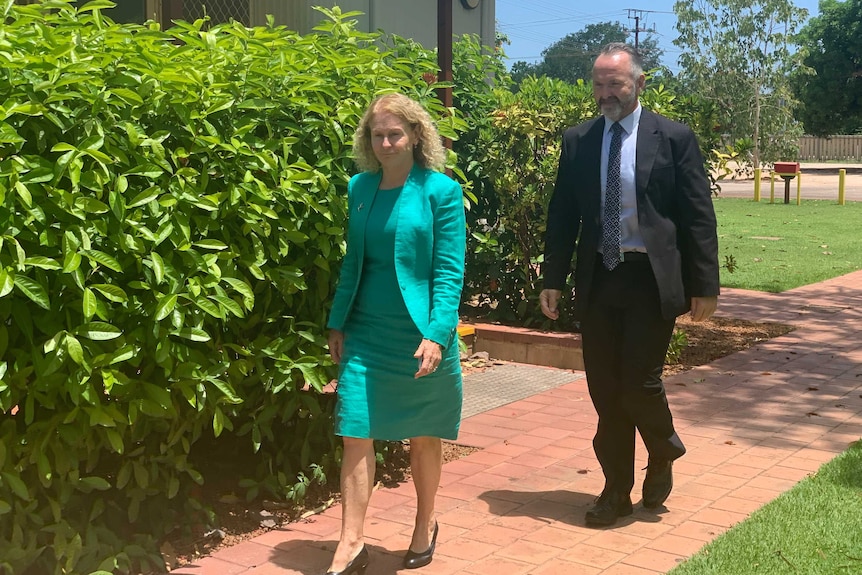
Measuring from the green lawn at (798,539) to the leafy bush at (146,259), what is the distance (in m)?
1.81

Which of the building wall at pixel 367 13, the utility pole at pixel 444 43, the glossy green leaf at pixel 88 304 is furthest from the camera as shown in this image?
the building wall at pixel 367 13

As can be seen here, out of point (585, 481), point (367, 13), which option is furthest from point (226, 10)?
point (585, 481)

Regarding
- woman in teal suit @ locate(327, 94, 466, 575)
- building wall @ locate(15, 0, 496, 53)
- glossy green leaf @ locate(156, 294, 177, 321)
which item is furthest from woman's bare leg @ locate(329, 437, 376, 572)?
building wall @ locate(15, 0, 496, 53)

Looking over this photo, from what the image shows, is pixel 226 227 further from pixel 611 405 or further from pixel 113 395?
pixel 611 405

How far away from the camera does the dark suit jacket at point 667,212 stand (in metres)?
4.68

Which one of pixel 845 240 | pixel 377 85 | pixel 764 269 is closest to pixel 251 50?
pixel 377 85

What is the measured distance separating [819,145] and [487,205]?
62.3 m

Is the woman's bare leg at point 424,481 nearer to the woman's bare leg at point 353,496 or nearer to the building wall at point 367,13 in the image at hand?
the woman's bare leg at point 353,496

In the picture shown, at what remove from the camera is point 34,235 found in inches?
139

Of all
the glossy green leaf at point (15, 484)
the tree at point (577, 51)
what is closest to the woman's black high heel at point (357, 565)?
the glossy green leaf at point (15, 484)

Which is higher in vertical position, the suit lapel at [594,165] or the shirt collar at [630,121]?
the shirt collar at [630,121]

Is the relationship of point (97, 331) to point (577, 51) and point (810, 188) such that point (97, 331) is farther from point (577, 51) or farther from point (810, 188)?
point (577, 51)

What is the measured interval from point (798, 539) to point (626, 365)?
1.00 metres

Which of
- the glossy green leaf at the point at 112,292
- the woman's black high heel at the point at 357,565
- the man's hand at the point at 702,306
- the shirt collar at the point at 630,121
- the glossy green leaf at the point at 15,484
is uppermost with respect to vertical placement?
the shirt collar at the point at 630,121
